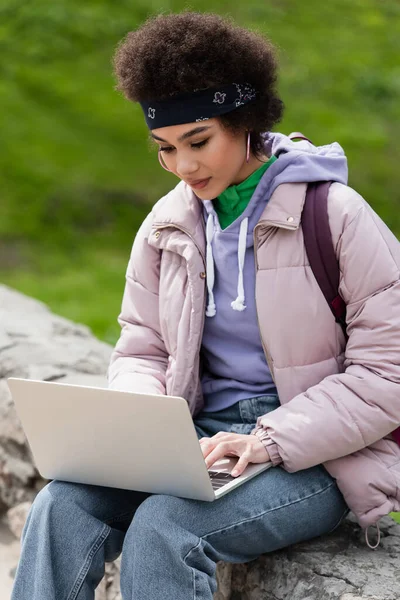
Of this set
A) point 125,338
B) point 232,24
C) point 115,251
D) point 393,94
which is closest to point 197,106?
point 232,24

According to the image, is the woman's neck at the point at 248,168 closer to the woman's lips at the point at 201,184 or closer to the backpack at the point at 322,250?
the woman's lips at the point at 201,184

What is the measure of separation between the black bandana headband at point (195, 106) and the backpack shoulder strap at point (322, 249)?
0.98 ft

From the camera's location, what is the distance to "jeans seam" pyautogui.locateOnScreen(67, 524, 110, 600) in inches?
Result: 91.8

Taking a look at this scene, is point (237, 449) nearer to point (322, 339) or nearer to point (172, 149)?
point (322, 339)

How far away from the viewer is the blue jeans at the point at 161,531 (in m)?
2.16

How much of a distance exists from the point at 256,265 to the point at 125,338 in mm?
466

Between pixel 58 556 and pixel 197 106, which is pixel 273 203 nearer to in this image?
pixel 197 106

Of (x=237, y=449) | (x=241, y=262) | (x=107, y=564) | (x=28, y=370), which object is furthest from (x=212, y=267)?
(x=28, y=370)

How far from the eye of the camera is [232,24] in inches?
97.0

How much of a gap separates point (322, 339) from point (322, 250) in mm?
204

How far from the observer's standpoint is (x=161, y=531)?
2164 millimetres

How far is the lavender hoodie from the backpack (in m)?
0.09

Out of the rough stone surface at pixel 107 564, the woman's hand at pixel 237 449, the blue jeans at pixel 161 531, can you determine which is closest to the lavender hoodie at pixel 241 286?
the blue jeans at pixel 161 531

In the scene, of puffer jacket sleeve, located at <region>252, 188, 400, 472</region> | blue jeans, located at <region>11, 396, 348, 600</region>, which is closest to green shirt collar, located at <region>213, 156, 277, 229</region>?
puffer jacket sleeve, located at <region>252, 188, 400, 472</region>
